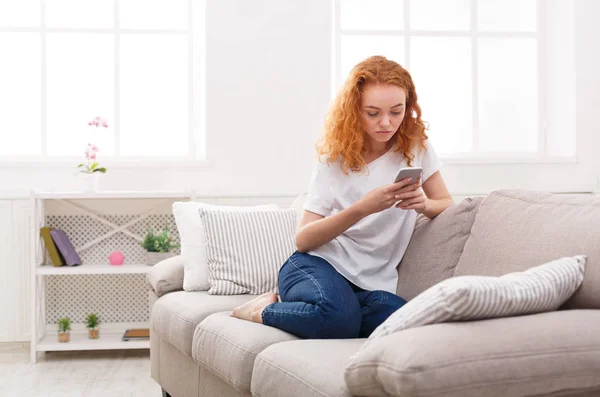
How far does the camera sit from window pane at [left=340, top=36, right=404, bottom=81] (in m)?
4.86

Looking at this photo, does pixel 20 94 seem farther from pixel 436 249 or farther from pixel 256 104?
pixel 436 249

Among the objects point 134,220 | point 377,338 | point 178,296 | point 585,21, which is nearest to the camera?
point 377,338

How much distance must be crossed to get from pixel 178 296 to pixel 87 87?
6.74ft

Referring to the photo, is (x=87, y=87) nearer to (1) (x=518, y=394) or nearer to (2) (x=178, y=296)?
(2) (x=178, y=296)

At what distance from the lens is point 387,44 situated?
4.90 meters

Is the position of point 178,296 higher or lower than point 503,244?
lower

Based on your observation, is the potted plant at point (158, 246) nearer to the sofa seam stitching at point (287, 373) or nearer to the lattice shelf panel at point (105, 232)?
the lattice shelf panel at point (105, 232)

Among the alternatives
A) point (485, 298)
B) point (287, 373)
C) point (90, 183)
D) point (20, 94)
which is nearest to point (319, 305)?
point (287, 373)

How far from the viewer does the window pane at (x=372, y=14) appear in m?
4.87

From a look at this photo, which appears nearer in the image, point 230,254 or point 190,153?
point 230,254

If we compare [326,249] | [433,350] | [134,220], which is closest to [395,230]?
[326,249]

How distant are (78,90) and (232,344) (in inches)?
112

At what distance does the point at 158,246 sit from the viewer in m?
4.29

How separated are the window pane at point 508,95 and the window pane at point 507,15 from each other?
81mm
